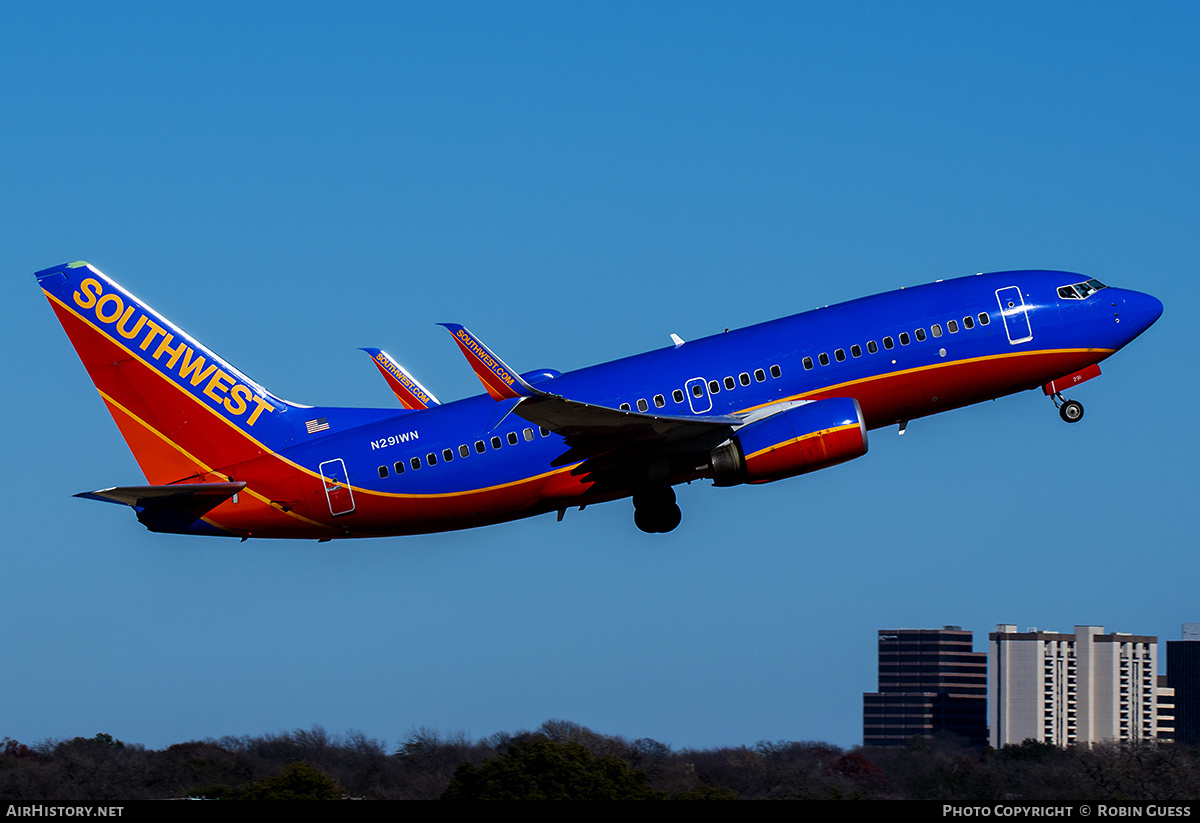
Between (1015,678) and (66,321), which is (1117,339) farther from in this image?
(1015,678)

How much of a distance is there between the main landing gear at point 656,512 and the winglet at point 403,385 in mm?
10977

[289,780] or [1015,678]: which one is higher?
[1015,678]

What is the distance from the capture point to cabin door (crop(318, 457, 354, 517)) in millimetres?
43094

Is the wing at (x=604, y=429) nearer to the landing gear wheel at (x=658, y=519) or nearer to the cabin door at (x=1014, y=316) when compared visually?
the landing gear wheel at (x=658, y=519)

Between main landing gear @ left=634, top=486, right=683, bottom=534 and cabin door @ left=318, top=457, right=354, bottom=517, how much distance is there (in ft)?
29.0

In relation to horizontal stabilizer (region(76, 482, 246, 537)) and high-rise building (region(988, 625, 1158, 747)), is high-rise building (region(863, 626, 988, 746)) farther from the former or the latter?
horizontal stabilizer (region(76, 482, 246, 537))

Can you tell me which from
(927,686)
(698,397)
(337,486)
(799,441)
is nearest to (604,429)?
(698,397)

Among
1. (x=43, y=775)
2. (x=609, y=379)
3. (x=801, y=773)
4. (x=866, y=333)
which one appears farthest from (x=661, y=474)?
(x=43, y=775)

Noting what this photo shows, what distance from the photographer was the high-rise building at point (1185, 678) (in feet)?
308

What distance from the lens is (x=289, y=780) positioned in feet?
181

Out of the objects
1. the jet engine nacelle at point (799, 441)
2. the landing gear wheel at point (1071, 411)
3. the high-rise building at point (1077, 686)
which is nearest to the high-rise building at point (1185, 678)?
the high-rise building at point (1077, 686)

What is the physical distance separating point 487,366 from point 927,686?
269 feet

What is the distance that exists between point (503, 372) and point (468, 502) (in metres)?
6.13

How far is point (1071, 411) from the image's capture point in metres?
45.1
